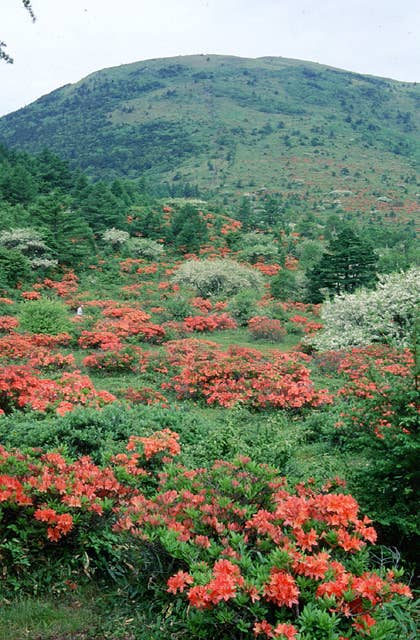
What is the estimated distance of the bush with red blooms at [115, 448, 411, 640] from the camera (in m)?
2.84

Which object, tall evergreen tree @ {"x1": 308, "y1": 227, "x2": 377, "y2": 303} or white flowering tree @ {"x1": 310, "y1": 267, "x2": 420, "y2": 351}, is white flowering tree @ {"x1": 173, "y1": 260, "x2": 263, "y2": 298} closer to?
tall evergreen tree @ {"x1": 308, "y1": 227, "x2": 377, "y2": 303}

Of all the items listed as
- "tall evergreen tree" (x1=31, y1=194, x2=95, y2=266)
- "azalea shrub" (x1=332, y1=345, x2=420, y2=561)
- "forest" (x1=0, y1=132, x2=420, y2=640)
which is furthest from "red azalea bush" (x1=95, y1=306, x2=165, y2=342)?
"azalea shrub" (x1=332, y1=345, x2=420, y2=561)

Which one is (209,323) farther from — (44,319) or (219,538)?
(219,538)

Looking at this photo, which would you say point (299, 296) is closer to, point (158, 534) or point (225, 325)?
point (225, 325)

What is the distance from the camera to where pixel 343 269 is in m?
25.7

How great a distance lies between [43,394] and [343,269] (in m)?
20.3

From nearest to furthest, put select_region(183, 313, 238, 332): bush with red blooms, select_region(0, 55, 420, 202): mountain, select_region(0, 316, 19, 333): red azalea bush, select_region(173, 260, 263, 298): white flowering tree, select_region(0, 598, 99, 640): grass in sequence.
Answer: select_region(0, 598, 99, 640): grass < select_region(0, 316, 19, 333): red azalea bush < select_region(183, 313, 238, 332): bush with red blooms < select_region(173, 260, 263, 298): white flowering tree < select_region(0, 55, 420, 202): mountain

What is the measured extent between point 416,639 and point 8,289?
21.8 meters

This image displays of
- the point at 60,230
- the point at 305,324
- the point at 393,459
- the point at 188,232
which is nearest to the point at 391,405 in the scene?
the point at 393,459

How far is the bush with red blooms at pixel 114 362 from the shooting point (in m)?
13.3

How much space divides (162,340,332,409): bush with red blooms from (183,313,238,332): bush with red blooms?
635 cm

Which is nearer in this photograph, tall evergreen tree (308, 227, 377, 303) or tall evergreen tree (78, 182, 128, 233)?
tall evergreen tree (308, 227, 377, 303)

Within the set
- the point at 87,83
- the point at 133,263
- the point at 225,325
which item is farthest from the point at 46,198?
the point at 87,83

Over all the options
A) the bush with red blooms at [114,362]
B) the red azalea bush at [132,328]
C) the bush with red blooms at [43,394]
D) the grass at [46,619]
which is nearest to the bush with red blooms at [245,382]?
the bush with red blooms at [114,362]
